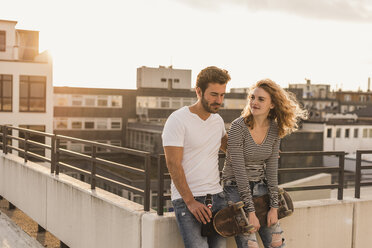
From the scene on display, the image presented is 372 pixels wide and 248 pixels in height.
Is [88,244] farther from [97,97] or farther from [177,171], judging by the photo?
[97,97]

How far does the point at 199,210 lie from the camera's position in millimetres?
3971

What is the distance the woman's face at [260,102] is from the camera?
14.1 feet

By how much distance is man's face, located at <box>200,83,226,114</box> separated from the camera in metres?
3.96

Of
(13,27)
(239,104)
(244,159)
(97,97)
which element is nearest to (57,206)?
(244,159)

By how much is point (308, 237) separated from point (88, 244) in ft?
9.39

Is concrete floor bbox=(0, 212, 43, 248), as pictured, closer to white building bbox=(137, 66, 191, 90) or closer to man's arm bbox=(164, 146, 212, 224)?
man's arm bbox=(164, 146, 212, 224)

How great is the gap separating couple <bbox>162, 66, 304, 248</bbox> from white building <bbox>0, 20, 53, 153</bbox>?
31882 millimetres

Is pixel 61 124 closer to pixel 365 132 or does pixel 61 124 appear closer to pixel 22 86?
pixel 22 86

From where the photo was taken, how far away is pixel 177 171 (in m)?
3.91

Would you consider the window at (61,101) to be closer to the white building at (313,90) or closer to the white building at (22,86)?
the white building at (22,86)

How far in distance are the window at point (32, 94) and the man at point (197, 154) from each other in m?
32.4

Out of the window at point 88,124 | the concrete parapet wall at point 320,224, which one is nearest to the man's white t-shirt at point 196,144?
the concrete parapet wall at point 320,224

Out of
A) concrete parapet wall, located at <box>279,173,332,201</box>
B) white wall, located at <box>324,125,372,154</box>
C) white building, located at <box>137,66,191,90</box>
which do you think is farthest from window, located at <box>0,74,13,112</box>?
white building, located at <box>137,66,191,90</box>

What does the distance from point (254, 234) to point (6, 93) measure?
3309 cm
